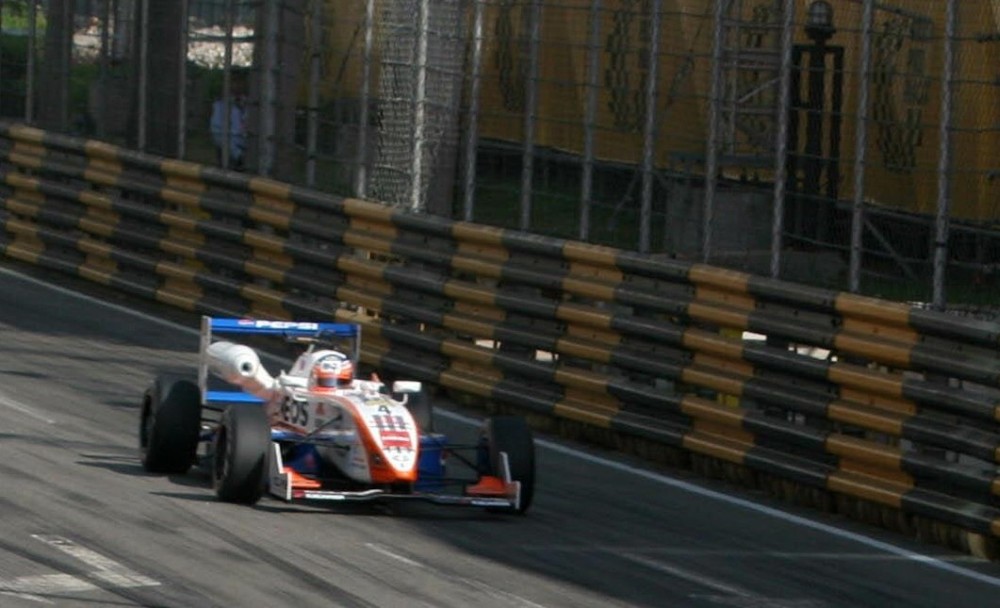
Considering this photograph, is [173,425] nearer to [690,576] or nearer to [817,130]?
[690,576]

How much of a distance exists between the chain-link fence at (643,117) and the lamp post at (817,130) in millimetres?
14

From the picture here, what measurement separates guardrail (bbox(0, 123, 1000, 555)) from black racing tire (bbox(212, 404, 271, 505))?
295 cm

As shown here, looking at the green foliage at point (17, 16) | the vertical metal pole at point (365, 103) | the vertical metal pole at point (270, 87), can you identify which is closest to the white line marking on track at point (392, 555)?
the vertical metal pole at point (365, 103)

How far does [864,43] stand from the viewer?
1134cm

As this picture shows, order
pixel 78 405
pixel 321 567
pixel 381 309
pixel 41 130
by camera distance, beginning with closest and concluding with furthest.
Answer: pixel 321 567 < pixel 78 405 < pixel 381 309 < pixel 41 130

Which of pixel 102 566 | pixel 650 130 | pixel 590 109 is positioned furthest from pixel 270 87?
pixel 102 566

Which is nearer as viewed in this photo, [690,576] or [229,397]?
[690,576]

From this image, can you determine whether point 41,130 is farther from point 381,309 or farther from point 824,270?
point 824,270

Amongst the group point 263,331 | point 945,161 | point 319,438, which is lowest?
point 319,438

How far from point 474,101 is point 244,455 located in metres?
5.20

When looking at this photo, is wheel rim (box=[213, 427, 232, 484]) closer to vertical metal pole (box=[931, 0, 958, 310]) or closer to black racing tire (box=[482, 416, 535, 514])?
black racing tire (box=[482, 416, 535, 514])

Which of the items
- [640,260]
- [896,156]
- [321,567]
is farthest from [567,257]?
[321,567]

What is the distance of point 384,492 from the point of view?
387 inches

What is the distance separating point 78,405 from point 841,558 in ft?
16.7
